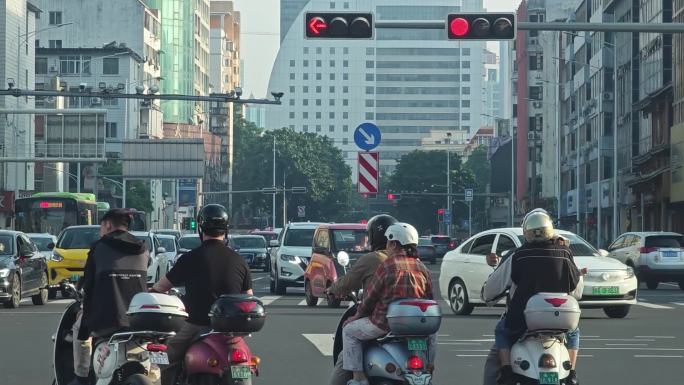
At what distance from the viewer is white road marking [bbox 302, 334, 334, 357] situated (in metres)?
18.3

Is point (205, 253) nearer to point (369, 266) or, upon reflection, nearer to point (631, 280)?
point (369, 266)

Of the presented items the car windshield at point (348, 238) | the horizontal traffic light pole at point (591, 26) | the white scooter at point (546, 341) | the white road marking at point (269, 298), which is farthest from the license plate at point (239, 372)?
the white road marking at point (269, 298)

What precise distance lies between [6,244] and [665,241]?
19019 mm

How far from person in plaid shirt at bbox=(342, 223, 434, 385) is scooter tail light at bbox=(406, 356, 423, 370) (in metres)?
0.24

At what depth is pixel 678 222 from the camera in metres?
75.0

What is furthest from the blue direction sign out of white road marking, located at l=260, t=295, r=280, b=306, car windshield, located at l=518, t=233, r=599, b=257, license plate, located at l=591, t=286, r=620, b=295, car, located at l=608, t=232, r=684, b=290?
car, located at l=608, t=232, r=684, b=290

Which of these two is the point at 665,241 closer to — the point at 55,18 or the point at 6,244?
the point at 6,244

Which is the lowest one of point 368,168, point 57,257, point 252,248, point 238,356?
point 252,248

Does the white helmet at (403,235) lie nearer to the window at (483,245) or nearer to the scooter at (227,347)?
the scooter at (227,347)

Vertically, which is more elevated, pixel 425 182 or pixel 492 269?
pixel 425 182

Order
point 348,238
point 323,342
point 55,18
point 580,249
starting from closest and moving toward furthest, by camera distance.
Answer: point 323,342
point 580,249
point 348,238
point 55,18

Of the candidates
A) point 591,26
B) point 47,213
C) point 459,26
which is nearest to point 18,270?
point 459,26

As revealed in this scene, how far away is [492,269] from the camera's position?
2612 centimetres

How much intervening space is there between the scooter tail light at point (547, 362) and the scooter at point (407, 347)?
2.54ft
